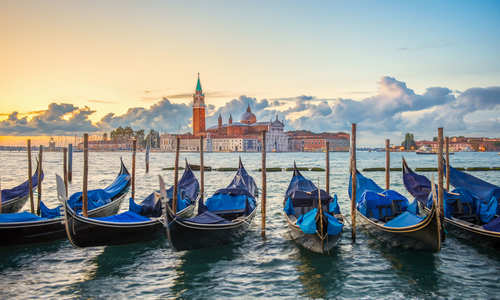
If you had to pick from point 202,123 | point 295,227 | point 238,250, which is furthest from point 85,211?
point 202,123

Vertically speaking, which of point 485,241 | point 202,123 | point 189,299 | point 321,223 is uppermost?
point 202,123

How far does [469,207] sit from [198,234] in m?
4.08

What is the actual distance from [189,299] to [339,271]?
1729 millimetres

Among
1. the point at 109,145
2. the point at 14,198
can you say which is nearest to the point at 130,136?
the point at 109,145

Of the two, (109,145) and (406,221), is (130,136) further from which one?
(406,221)

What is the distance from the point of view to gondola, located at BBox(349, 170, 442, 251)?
4207 millimetres

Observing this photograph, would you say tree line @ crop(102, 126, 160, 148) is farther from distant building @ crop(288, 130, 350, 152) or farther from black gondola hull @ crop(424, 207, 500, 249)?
black gondola hull @ crop(424, 207, 500, 249)

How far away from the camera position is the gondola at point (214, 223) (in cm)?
445

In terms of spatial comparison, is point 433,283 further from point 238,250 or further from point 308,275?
point 238,250

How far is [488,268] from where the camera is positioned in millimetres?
4363

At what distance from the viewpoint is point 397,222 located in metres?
4.78

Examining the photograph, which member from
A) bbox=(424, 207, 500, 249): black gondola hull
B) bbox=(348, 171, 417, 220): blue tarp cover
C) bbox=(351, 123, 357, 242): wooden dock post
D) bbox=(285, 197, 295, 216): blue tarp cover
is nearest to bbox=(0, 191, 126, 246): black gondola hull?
bbox=(285, 197, 295, 216): blue tarp cover

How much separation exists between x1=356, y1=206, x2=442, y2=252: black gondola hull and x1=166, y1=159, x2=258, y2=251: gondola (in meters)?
1.89

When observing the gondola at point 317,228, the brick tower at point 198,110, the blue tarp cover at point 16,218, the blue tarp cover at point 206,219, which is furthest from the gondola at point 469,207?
the brick tower at point 198,110
